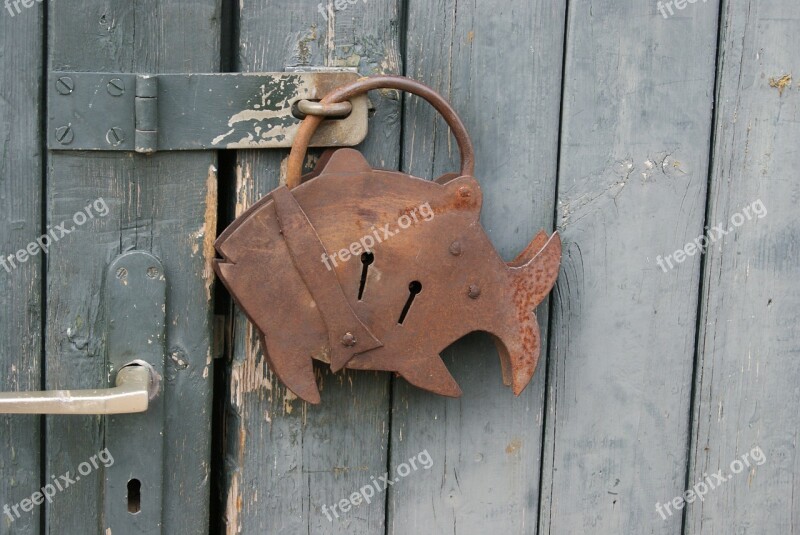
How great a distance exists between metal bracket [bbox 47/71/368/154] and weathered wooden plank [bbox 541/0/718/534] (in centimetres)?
28

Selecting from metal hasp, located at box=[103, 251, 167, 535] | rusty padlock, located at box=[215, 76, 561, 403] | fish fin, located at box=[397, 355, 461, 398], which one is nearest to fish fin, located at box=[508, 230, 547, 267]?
rusty padlock, located at box=[215, 76, 561, 403]

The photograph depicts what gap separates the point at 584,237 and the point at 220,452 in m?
0.49

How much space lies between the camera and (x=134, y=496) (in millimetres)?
980

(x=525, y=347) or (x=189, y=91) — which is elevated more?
(x=189, y=91)

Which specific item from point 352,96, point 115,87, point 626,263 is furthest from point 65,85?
point 626,263

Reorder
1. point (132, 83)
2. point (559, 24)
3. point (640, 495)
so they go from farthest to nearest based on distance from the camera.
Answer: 1. point (640, 495)
2. point (559, 24)
3. point (132, 83)

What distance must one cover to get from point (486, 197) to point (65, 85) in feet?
1.51

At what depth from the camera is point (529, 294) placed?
0.96 metres

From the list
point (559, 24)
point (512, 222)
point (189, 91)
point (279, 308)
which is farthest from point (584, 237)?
point (189, 91)

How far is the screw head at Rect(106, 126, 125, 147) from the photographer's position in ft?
2.96

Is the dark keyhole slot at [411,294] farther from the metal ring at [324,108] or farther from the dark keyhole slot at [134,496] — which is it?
the dark keyhole slot at [134,496]

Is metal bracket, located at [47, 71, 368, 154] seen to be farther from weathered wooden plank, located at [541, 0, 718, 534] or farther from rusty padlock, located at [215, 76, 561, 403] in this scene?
weathered wooden plank, located at [541, 0, 718, 534]

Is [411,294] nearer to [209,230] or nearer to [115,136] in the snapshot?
[209,230]

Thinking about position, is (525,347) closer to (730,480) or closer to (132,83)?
(730,480)
